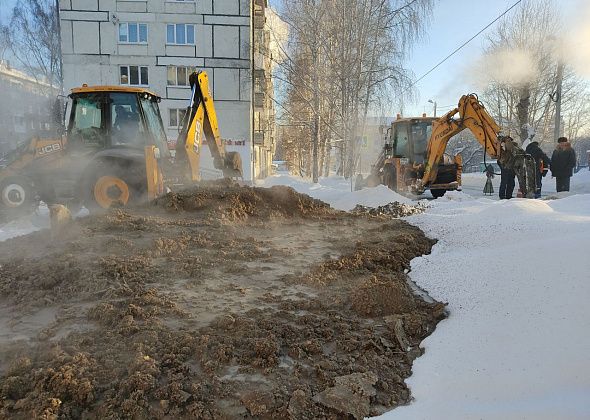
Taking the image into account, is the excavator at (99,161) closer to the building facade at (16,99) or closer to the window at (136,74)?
the building facade at (16,99)

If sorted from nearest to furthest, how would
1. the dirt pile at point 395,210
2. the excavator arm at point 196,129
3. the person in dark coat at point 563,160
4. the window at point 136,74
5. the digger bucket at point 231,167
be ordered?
the dirt pile at point 395,210, the excavator arm at point 196,129, the digger bucket at point 231,167, the person in dark coat at point 563,160, the window at point 136,74

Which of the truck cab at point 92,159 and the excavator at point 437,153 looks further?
the excavator at point 437,153

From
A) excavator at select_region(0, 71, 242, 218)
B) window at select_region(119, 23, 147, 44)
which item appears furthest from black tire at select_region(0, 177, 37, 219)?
window at select_region(119, 23, 147, 44)

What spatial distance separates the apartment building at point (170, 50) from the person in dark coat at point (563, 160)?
52.5ft

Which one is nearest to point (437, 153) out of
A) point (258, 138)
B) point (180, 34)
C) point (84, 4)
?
point (180, 34)

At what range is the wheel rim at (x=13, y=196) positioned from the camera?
862cm

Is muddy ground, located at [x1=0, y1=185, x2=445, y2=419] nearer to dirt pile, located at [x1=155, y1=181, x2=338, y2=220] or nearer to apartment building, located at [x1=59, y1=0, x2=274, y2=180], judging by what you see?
dirt pile, located at [x1=155, y1=181, x2=338, y2=220]

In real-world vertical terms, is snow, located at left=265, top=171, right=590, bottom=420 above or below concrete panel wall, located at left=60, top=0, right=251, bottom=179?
below

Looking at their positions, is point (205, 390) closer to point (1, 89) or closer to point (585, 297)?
point (585, 297)

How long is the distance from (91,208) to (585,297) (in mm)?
7659

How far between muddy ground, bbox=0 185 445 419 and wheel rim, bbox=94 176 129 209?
1.60 metres

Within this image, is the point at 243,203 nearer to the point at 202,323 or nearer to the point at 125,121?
the point at 125,121

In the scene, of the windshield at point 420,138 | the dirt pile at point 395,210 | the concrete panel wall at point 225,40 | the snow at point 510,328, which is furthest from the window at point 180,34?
the snow at point 510,328

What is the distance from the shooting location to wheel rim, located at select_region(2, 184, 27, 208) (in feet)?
28.3
